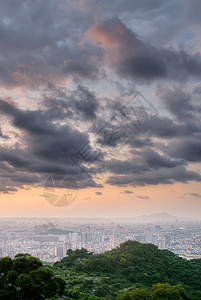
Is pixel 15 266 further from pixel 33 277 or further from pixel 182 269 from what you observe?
pixel 182 269

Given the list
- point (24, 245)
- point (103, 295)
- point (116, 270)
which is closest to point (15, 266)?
point (103, 295)

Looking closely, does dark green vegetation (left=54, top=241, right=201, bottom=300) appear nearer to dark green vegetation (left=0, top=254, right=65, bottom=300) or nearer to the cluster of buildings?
dark green vegetation (left=0, top=254, right=65, bottom=300)

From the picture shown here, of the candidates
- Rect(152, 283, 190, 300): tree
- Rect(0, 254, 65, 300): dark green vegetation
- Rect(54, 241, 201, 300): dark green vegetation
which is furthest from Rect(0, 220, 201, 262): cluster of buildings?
Rect(152, 283, 190, 300): tree

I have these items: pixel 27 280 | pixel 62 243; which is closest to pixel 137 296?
pixel 27 280

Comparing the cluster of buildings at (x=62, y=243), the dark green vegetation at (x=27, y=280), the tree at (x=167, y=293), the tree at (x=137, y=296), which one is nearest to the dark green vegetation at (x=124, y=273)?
the tree at (x=137, y=296)

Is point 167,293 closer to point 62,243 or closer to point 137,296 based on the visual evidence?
point 137,296

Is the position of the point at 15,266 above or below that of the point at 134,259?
above
